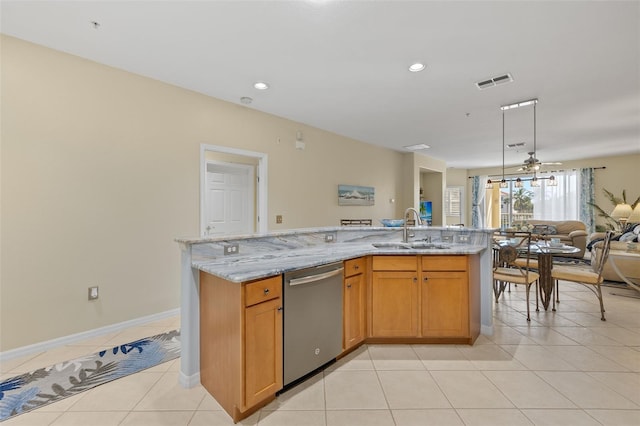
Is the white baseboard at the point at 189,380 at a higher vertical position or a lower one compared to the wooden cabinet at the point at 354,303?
lower

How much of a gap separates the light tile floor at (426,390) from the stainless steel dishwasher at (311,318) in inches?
6.3

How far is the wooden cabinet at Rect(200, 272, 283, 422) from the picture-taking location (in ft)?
5.57

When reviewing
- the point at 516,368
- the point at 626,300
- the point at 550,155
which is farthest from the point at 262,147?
the point at 550,155

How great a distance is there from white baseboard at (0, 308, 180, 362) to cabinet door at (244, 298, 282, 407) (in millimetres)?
2053

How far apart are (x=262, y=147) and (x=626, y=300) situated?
5.38m

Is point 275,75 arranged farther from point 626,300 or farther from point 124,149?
Answer: point 626,300

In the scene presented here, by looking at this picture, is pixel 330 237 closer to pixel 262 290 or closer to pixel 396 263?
pixel 396 263

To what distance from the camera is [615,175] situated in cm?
759

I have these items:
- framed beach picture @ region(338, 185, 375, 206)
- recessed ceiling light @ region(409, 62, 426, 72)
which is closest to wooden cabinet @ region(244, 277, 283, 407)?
recessed ceiling light @ region(409, 62, 426, 72)

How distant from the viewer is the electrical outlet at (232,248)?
7.28 feet

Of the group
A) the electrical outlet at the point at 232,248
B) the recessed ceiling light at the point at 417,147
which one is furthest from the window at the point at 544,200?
the electrical outlet at the point at 232,248

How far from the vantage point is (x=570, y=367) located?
2289mm

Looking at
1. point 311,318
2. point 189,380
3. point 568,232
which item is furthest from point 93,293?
point 568,232

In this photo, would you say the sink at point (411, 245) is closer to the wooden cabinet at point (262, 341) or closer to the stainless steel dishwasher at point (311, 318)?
the stainless steel dishwasher at point (311, 318)
